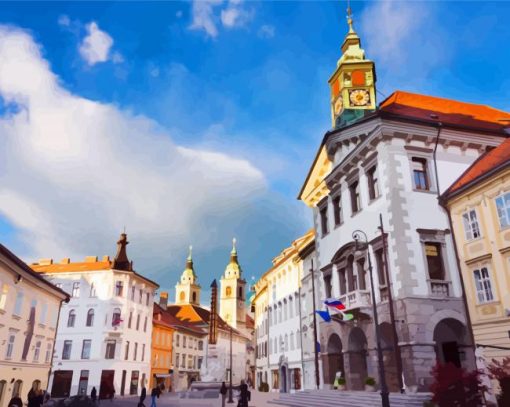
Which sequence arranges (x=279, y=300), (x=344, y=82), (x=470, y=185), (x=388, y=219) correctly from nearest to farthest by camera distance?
(x=470, y=185)
(x=388, y=219)
(x=344, y=82)
(x=279, y=300)

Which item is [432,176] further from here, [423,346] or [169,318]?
[169,318]

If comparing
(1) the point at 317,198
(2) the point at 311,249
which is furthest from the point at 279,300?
(1) the point at 317,198

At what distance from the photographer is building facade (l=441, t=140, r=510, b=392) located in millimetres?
20141

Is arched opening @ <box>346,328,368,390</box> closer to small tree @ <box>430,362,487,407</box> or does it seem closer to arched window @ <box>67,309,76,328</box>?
small tree @ <box>430,362,487,407</box>

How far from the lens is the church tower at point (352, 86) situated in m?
31.7

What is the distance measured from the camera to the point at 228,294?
126 meters

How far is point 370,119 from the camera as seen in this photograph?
26.8 m

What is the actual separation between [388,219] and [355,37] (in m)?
→ 17.8

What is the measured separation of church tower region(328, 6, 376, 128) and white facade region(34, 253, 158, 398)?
1438 inches

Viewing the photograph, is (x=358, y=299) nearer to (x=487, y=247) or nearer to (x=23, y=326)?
(x=487, y=247)

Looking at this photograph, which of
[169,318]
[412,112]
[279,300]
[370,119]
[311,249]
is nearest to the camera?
[370,119]

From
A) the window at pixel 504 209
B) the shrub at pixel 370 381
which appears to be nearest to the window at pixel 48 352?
the shrub at pixel 370 381

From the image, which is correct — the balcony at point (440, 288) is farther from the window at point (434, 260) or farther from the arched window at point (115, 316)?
the arched window at point (115, 316)

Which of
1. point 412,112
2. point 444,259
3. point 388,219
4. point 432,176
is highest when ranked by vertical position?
point 412,112
